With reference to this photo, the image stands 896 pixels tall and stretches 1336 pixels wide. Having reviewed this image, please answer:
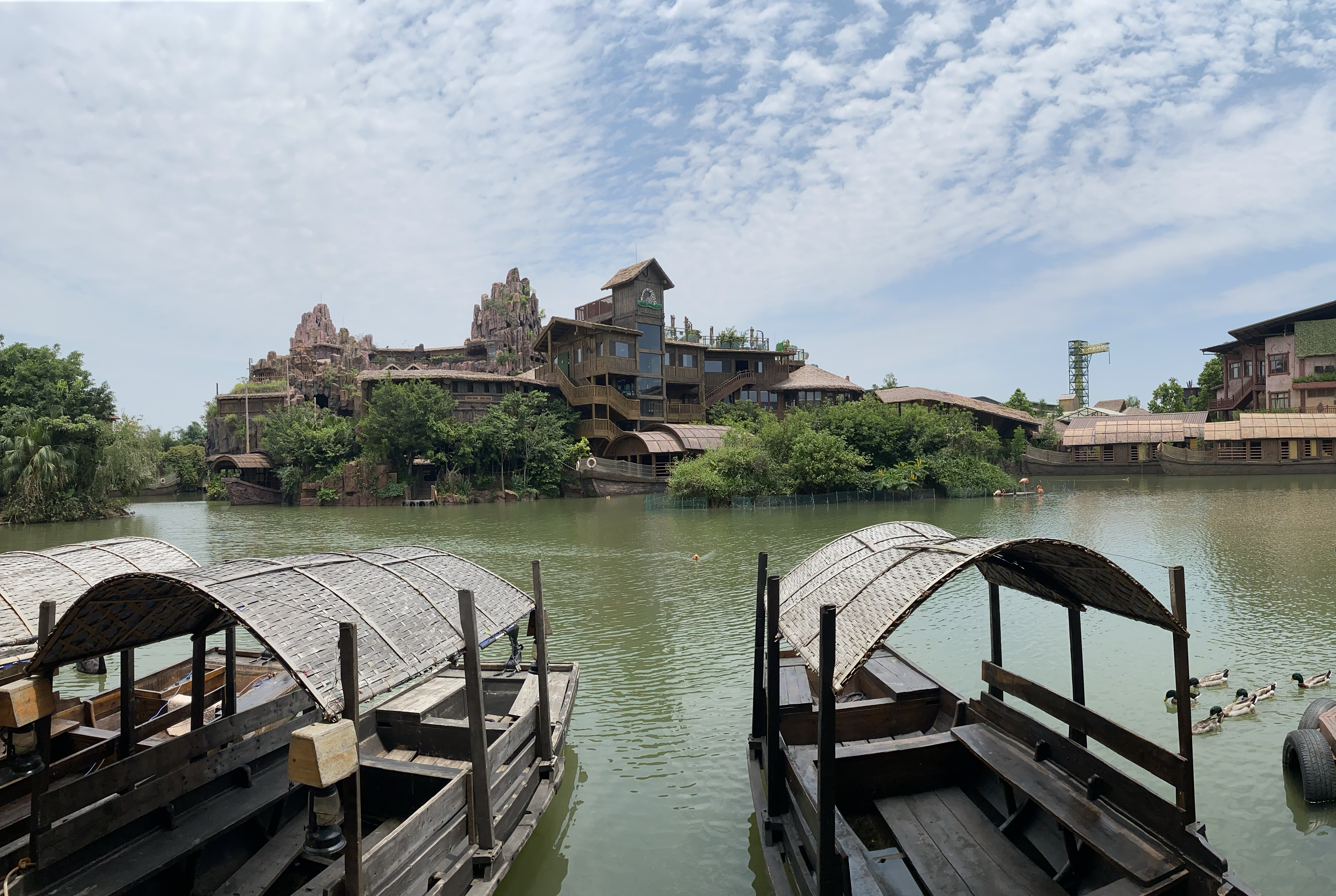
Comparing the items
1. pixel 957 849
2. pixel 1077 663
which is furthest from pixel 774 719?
pixel 1077 663

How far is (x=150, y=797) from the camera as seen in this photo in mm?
5242

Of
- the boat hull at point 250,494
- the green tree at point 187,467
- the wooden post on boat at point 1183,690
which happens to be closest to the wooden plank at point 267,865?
the wooden post on boat at point 1183,690

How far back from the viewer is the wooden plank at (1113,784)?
4.39 m

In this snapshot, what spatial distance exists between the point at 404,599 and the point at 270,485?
162ft

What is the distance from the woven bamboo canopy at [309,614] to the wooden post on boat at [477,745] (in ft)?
0.68

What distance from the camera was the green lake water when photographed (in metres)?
6.49

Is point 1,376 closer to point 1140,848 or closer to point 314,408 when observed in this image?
point 314,408

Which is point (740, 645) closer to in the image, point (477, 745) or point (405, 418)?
point (477, 745)

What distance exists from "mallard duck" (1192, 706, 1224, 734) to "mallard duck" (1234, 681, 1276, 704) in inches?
23.1

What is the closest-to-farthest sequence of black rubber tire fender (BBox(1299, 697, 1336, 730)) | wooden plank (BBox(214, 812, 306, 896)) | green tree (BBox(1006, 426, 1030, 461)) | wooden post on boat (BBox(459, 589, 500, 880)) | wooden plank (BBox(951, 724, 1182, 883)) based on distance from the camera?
1. wooden plank (BBox(951, 724, 1182, 883))
2. wooden plank (BBox(214, 812, 306, 896))
3. wooden post on boat (BBox(459, 589, 500, 880))
4. black rubber tire fender (BBox(1299, 697, 1336, 730))
5. green tree (BBox(1006, 426, 1030, 461))

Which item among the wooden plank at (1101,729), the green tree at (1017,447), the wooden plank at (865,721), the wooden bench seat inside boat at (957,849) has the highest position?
the green tree at (1017,447)

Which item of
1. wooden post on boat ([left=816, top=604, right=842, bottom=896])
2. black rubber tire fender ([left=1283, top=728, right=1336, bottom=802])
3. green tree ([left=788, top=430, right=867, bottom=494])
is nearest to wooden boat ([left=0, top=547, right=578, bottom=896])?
wooden post on boat ([left=816, top=604, right=842, bottom=896])

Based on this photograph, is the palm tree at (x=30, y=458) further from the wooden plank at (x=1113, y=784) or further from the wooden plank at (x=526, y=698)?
the wooden plank at (x=1113, y=784)

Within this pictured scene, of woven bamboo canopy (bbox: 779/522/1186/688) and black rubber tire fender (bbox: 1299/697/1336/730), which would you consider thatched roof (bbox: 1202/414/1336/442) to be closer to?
black rubber tire fender (bbox: 1299/697/1336/730)
